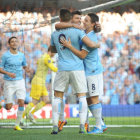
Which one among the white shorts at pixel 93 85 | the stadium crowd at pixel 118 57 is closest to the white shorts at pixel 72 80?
the white shorts at pixel 93 85

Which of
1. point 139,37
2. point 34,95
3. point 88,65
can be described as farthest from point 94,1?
point 139,37

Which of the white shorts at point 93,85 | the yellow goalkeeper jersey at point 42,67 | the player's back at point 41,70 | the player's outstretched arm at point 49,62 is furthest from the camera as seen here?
the player's back at point 41,70

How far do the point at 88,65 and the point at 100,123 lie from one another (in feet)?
3.28

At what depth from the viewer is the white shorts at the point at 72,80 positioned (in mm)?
7184

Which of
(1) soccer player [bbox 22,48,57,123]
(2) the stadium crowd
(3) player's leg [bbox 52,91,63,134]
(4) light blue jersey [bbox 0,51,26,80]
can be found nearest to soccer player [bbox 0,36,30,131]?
→ (4) light blue jersey [bbox 0,51,26,80]

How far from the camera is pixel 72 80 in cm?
724

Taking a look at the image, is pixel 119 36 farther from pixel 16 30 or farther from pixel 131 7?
pixel 16 30

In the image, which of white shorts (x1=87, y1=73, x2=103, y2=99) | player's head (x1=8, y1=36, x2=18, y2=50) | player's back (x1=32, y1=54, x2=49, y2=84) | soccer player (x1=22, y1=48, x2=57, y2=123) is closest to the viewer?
white shorts (x1=87, y1=73, x2=103, y2=99)

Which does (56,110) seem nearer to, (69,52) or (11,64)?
(69,52)

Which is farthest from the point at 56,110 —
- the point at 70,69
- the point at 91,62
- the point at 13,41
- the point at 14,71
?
the point at 13,41

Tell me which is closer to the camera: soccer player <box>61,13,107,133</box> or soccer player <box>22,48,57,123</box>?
soccer player <box>61,13,107,133</box>

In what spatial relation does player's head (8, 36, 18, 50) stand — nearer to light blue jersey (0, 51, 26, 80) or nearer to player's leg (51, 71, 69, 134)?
light blue jersey (0, 51, 26, 80)

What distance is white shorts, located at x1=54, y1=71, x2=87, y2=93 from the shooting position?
23.6 feet

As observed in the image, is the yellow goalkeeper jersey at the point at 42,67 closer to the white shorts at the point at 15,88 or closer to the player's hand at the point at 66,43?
the white shorts at the point at 15,88
